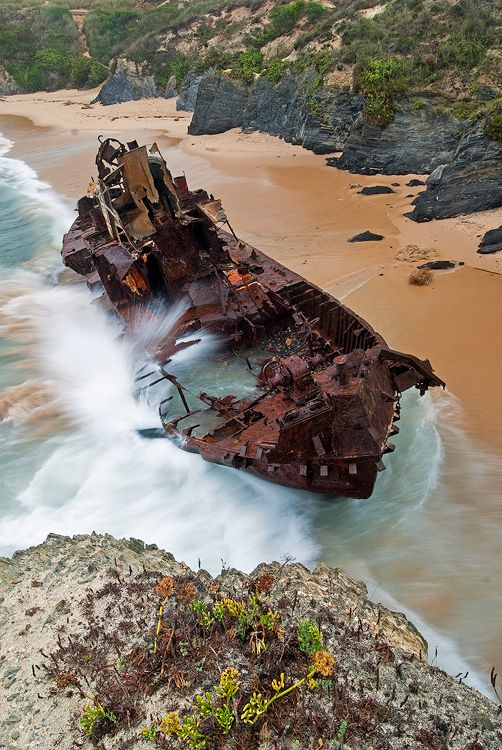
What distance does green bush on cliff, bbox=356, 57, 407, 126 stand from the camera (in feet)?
82.4

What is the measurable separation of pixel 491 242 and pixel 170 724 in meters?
15.9

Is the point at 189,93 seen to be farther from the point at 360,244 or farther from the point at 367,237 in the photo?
the point at 360,244

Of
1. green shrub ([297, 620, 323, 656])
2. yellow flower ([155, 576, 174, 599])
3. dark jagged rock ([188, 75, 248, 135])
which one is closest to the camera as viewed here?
green shrub ([297, 620, 323, 656])

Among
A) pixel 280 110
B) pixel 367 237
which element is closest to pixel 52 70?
pixel 280 110

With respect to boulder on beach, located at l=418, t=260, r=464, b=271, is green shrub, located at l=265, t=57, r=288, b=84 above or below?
above

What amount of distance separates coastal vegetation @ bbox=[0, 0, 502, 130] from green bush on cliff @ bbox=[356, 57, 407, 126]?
1.8 inches

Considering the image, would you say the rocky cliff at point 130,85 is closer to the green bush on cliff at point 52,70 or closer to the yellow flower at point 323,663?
the green bush on cliff at point 52,70

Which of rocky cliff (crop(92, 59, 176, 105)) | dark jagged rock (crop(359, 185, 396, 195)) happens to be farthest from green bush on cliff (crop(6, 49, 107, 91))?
dark jagged rock (crop(359, 185, 396, 195))

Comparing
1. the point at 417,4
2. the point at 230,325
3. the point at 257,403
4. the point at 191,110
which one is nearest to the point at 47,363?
the point at 230,325

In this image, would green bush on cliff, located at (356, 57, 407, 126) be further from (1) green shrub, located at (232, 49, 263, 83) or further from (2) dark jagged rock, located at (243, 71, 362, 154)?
(1) green shrub, located at (232, 49, 263, 83)

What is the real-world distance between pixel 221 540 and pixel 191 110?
138 ft

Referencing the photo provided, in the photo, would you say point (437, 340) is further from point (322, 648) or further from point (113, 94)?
point (113, 94)

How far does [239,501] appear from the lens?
32.2 ft

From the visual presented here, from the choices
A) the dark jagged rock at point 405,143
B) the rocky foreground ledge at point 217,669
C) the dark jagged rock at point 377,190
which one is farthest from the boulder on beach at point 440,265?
the rocky foreground ledge at point 217,669
